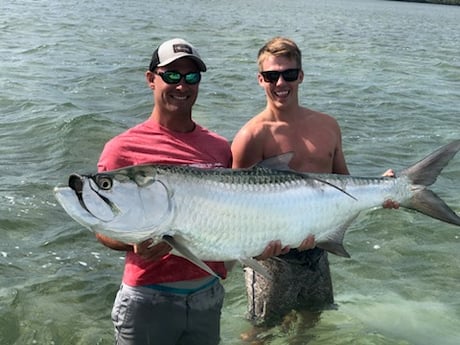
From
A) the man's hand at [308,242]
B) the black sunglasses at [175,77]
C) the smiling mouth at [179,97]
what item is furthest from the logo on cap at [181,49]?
the man's hand at [308,242]

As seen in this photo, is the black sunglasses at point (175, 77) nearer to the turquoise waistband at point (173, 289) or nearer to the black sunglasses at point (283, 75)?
the black sunglasses at point (283, 75)

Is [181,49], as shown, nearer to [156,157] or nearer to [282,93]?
[156,157]

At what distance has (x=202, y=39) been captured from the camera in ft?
90.1

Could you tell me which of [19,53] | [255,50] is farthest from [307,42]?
[19,53]

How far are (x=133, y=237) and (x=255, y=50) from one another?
22.5m

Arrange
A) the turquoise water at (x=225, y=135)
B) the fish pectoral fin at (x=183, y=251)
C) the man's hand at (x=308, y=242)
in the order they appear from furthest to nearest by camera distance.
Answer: the turquoise water at (x=225, y=135)
the man's hand at (x=308, y=242)
the fish pectoral fin at (x=183, y=251)

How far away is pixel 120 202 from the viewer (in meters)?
3.38

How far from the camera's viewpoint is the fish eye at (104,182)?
132 inches

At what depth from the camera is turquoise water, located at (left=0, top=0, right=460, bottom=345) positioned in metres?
6.34

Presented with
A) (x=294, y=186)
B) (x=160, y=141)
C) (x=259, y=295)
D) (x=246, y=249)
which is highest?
(x=160, y=141)

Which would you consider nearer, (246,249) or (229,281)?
(246,249)

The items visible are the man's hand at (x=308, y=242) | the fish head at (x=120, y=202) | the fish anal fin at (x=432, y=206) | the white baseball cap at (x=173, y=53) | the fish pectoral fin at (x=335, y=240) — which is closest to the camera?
the fish head at (x=120, y=202)

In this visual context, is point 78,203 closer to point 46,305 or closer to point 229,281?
point 46,305

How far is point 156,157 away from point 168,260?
0.64 m
